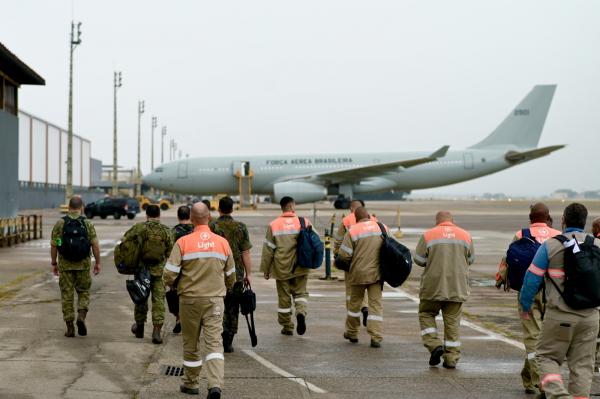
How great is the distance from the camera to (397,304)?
12.6 m

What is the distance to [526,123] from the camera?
54.4m

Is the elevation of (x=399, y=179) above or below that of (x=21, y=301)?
above

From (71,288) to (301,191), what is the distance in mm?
39082

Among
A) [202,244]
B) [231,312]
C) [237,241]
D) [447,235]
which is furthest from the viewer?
[237,241]

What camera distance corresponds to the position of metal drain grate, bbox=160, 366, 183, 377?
24.4 ft

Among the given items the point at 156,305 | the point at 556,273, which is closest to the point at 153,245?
the point at 156,305

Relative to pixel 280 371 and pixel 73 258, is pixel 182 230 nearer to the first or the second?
pixel 73 258

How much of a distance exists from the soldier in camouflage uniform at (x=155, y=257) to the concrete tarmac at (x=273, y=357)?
295 millimetres

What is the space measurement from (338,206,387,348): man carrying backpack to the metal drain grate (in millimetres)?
2467

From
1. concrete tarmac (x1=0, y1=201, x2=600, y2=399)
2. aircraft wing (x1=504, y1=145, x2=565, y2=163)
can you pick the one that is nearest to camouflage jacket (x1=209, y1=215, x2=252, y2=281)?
concrete tarmac (x1=0, y1=201, x2=600, y2=399)

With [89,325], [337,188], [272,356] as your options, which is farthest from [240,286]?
[337,188]

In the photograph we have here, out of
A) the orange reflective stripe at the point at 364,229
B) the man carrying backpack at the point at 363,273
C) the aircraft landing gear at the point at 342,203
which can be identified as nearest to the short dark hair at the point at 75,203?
the man carrying backpack at the point at 363,273

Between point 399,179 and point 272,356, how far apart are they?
147 ft

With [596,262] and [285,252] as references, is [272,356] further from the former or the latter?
[596,262]
